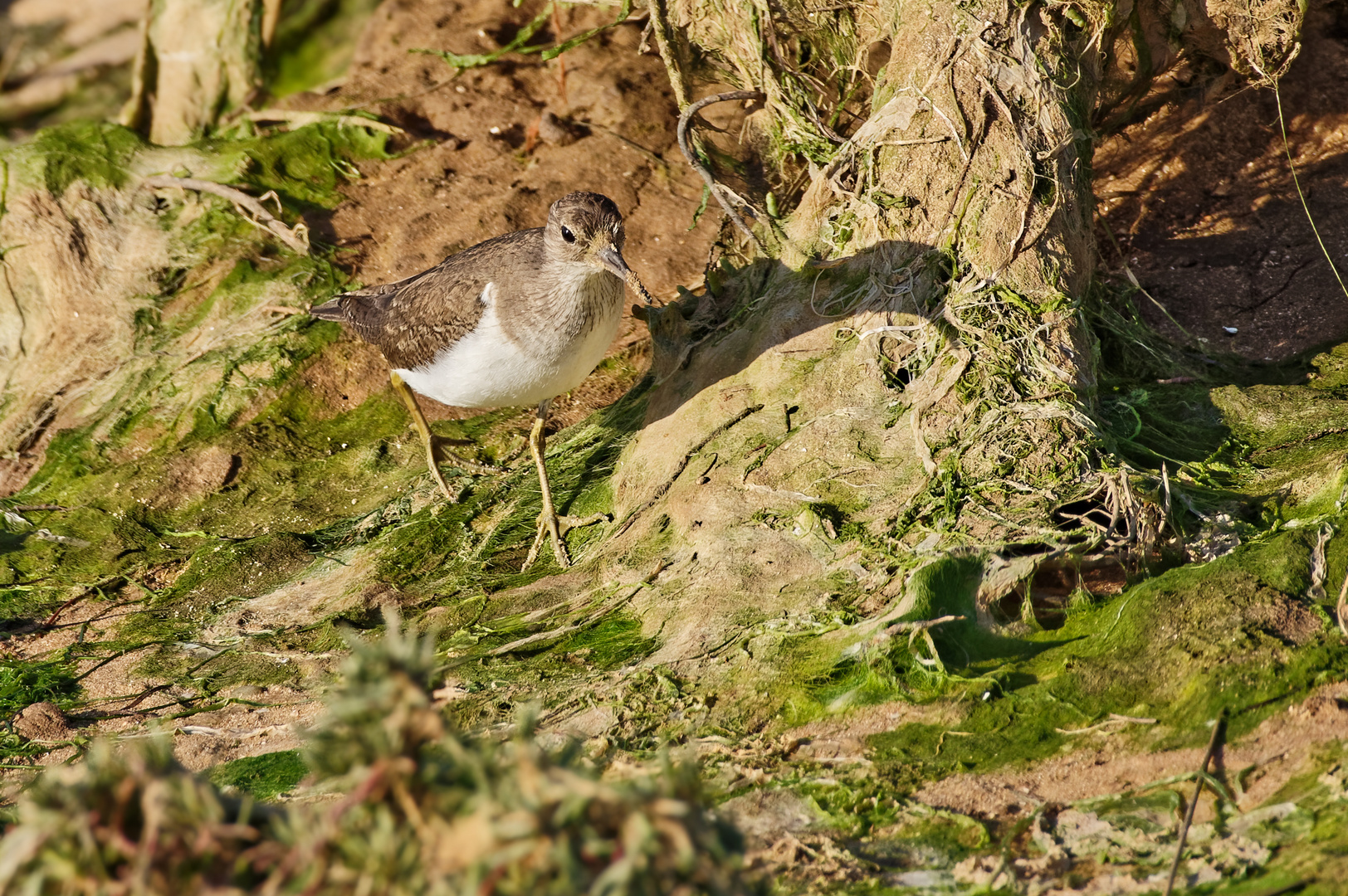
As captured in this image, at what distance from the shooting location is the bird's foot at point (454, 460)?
6.31 metres

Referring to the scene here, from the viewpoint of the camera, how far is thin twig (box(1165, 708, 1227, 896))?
2.94m

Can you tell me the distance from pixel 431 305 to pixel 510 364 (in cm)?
73

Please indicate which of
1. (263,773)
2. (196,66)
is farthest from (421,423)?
(196,66)

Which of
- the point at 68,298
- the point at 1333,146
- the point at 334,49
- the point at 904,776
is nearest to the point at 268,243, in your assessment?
the point at 68,298

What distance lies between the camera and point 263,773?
4387mm

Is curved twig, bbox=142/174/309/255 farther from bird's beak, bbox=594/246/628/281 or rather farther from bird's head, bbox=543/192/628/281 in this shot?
bird's beak, bbox=594/246/628/281

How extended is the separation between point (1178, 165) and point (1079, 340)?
253 centimetres

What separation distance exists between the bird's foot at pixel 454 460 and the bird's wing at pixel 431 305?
0.49m

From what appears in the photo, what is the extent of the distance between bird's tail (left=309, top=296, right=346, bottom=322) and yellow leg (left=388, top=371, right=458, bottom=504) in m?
0.49

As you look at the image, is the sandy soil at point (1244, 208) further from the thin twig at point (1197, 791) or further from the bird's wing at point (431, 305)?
the bird's wing at point (431, 305)

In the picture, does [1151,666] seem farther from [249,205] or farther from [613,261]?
[249,205]

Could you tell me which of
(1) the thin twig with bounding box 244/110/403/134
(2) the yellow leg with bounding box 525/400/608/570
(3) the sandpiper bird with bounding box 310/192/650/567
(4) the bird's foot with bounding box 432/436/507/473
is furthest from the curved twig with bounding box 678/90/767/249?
(1) the thin twig with bounding box 244/110/403/134

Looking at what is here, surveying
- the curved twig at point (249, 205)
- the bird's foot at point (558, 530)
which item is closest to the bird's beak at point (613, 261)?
the bird's foot at point (558, 530)

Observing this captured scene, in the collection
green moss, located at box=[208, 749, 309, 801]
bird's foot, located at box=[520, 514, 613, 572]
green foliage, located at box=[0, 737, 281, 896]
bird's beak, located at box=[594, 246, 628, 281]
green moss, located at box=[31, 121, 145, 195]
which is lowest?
green moss, located at box=[208, 749, 309, 801]
